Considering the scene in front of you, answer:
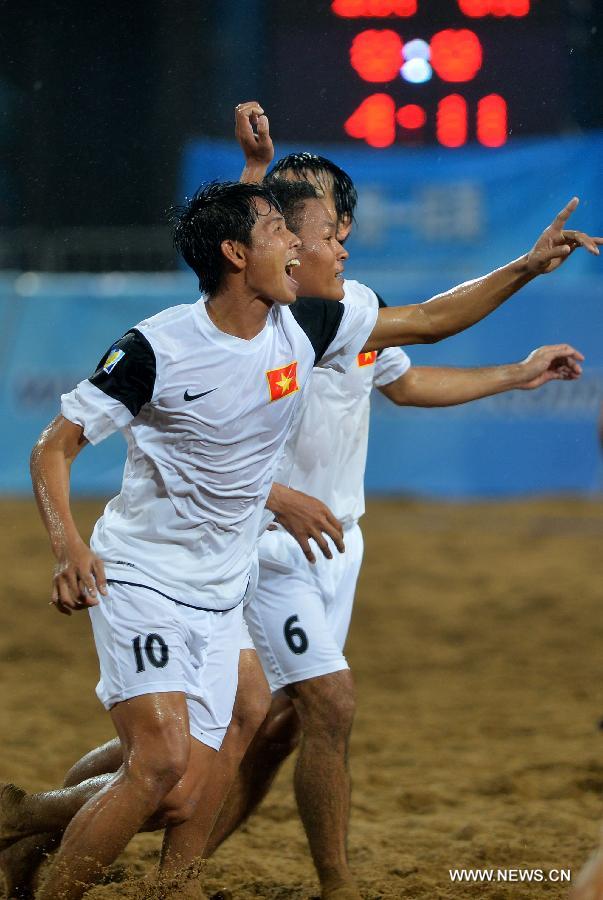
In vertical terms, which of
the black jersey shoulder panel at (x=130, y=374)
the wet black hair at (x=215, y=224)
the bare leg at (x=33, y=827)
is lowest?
the bare leg at (x=33, y=827)

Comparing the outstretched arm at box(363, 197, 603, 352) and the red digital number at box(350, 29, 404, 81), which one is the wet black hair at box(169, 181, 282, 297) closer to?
the outstretched arm at box(363, 197, 603, 352)

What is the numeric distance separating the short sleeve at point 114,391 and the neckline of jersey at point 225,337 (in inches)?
8.5

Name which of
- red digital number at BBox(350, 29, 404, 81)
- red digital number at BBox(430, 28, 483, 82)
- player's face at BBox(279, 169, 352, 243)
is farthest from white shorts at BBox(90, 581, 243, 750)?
red digital number at BBox(430, 28, 483, 82)

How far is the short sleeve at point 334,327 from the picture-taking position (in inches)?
161

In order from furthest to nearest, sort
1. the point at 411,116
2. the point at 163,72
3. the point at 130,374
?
the point at 411,116 < the point at 163,72 < the point at 130,374

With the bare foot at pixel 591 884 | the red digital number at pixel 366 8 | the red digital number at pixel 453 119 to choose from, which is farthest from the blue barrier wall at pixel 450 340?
the bare foot at pixel 591 884

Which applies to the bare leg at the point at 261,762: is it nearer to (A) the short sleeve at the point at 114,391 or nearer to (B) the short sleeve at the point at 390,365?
(B) the short sleeve at the point at 390,365

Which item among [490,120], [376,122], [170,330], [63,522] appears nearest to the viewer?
[63,522]

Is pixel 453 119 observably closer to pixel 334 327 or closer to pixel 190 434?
pixel 334 327

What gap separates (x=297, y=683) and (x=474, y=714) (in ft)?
8.76

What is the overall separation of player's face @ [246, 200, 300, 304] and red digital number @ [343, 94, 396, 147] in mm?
5972

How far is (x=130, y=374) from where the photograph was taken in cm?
371

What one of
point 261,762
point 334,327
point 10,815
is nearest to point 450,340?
point 261,762

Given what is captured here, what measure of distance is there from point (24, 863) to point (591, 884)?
2.35 metres
